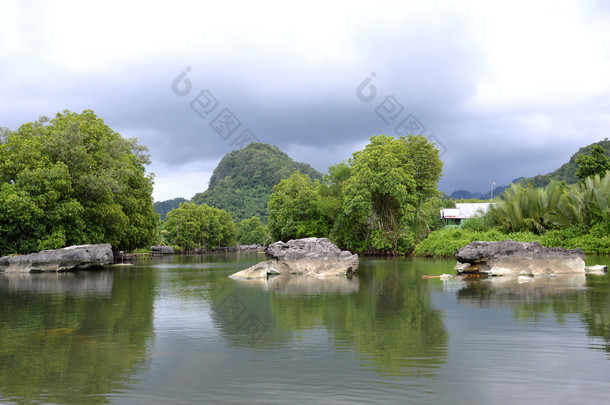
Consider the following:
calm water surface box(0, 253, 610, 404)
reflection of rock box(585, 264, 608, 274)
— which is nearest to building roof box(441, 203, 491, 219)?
reflection of rock box(585, 264, 608, 274)

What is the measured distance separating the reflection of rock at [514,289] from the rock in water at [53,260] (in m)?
25.2

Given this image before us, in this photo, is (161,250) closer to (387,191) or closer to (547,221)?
(387,191)

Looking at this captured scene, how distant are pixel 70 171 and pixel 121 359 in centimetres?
3355

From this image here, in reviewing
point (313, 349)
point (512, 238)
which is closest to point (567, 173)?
point (512, 238)

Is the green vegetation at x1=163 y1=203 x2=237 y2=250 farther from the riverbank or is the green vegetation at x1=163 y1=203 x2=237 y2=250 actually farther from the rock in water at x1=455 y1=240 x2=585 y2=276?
the rock in water at x1=455 y1=240 x2=585 y2=276

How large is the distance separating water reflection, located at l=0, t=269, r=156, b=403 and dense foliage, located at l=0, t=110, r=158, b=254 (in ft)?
62.6

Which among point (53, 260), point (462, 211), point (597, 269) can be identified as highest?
point (462, 211)

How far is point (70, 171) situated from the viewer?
37.2 metres

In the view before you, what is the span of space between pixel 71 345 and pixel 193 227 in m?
84.8

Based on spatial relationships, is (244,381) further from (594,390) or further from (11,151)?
(11,151)

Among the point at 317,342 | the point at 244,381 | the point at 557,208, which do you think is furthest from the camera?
the point at 557,208

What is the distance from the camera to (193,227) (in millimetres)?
91875

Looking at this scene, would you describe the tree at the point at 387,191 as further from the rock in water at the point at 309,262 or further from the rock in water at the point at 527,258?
the rock in water at the point at 527,258

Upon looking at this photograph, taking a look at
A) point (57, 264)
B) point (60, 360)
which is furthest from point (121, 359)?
point (57, 264)
